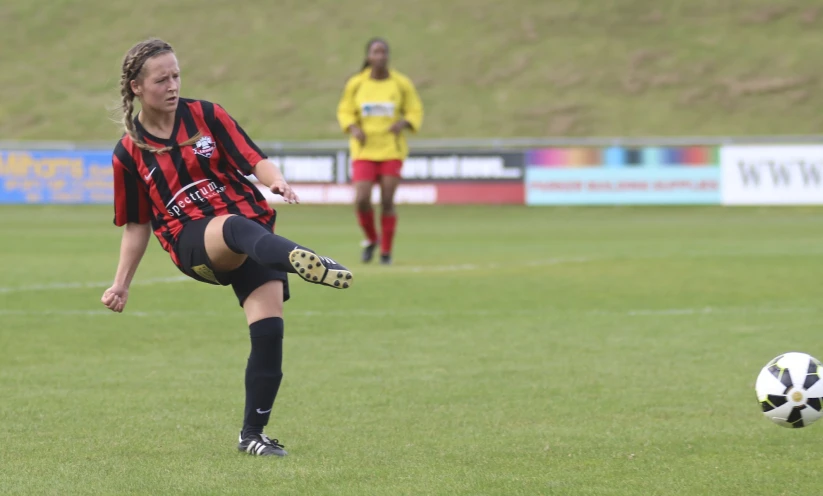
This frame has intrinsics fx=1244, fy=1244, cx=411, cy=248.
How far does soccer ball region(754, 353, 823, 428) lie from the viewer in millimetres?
5004

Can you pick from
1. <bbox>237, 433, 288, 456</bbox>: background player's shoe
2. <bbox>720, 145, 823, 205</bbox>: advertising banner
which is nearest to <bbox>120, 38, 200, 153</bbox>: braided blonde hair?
<bbox>237, 433, 288, 456</bbox>: background player's shoe

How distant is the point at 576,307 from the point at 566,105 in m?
32.1

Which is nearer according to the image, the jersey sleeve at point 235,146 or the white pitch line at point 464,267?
the jersey sleeve at point 235,146

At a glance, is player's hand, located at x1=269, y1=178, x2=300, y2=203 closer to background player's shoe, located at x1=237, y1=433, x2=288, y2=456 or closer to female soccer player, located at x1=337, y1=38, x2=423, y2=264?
background player's shoe, located at x1=237, y1=433, x2=288, y2=456

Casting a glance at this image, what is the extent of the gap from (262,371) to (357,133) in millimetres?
9481

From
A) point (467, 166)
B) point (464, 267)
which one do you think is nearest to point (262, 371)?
point (464, 267)

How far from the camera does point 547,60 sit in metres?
44.4

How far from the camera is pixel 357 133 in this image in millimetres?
14242

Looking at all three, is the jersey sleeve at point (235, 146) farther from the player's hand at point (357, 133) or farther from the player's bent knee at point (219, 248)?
the player's hand at point (357, 133)

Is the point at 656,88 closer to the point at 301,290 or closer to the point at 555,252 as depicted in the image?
the point at 555,252

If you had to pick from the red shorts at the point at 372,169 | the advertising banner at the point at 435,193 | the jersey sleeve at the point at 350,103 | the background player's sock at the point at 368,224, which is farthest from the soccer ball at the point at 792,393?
the advertising banner at the point at 435,193

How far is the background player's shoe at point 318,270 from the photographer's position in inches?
173

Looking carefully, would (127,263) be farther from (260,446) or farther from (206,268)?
(260,446)

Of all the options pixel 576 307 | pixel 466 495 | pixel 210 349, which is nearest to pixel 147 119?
pixel 466 495
